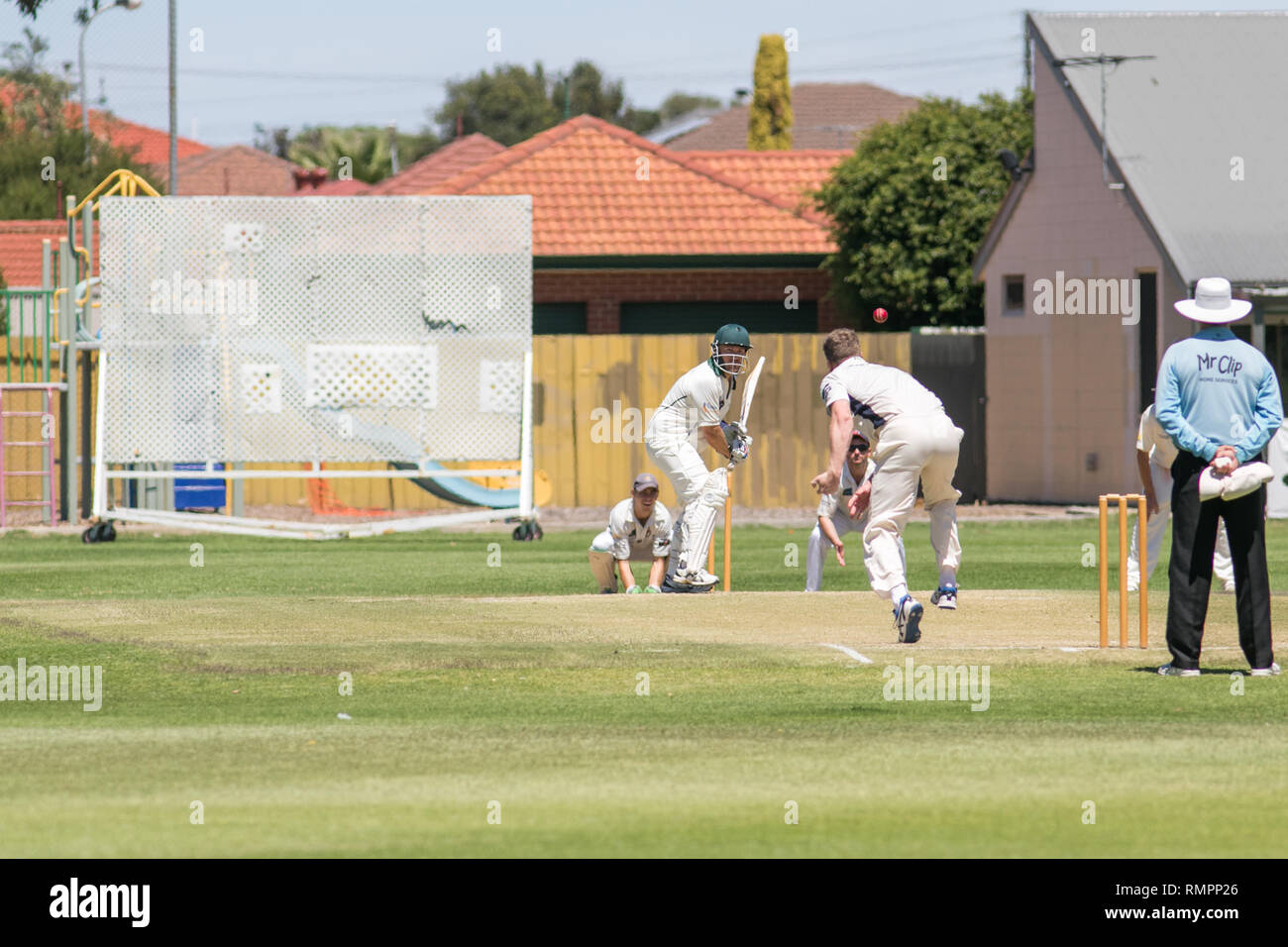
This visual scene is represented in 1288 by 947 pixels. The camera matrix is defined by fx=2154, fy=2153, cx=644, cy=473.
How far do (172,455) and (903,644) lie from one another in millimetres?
12999

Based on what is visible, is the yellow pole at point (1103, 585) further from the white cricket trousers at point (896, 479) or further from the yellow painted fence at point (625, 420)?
the yellow painted fence at point (625, 420)

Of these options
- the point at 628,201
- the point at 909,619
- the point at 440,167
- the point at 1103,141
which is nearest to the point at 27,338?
the point at 628,201


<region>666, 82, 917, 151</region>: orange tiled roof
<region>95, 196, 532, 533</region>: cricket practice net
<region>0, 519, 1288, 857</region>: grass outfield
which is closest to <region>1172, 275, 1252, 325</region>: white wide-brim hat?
<region>0, 519, 1288, 857</region>: grass outfield

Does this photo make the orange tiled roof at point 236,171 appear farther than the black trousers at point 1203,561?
Yes

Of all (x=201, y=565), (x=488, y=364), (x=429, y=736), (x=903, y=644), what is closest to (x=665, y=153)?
(x=488, y=364)

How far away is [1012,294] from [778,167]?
13.4 m

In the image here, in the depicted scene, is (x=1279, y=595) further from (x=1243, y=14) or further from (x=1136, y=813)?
(x=1243, y=14)

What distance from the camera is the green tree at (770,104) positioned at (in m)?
67.8

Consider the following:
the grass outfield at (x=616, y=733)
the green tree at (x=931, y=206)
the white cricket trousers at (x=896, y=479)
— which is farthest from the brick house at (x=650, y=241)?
the white cricket trousers at (x=896, y=479)

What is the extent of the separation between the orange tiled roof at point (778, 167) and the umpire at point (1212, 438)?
31569 millimetres

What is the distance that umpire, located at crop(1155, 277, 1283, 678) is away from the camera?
35.9 ft

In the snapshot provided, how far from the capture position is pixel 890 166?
3644cm

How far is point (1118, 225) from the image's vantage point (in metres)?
27.9

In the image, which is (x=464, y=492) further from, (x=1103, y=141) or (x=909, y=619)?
(x=909, y=619)
